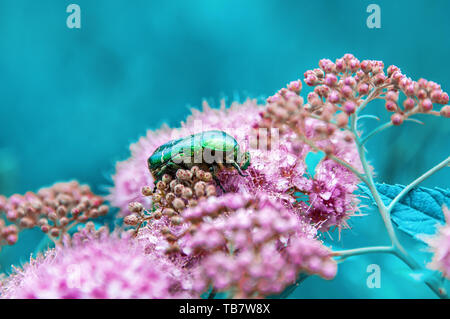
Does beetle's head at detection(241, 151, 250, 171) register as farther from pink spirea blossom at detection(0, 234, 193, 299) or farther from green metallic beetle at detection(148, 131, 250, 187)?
pink spirea blossom at detection(0, 234, 193, 299)

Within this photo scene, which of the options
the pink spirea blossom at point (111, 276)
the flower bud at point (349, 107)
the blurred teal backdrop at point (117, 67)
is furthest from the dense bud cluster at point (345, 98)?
the blurred teal backdrop at point (117, 67)

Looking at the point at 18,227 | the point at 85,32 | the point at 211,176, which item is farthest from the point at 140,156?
the point at 85,32

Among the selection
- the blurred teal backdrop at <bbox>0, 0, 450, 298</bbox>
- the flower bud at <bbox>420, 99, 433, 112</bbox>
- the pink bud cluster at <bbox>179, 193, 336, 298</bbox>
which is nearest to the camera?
the pink bud cluster at <bbox>179, 193, 336, 298</bbox>

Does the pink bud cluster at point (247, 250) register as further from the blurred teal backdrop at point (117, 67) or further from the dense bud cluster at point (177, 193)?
the blurred teal backdrop at point (117, 67)

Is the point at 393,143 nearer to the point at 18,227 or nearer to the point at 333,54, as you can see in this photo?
the point at 333,54

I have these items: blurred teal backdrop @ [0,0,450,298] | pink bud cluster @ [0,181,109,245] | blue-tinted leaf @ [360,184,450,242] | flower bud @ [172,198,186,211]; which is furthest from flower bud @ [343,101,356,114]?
blurred teal backdrop @ [0,0,450,298]
